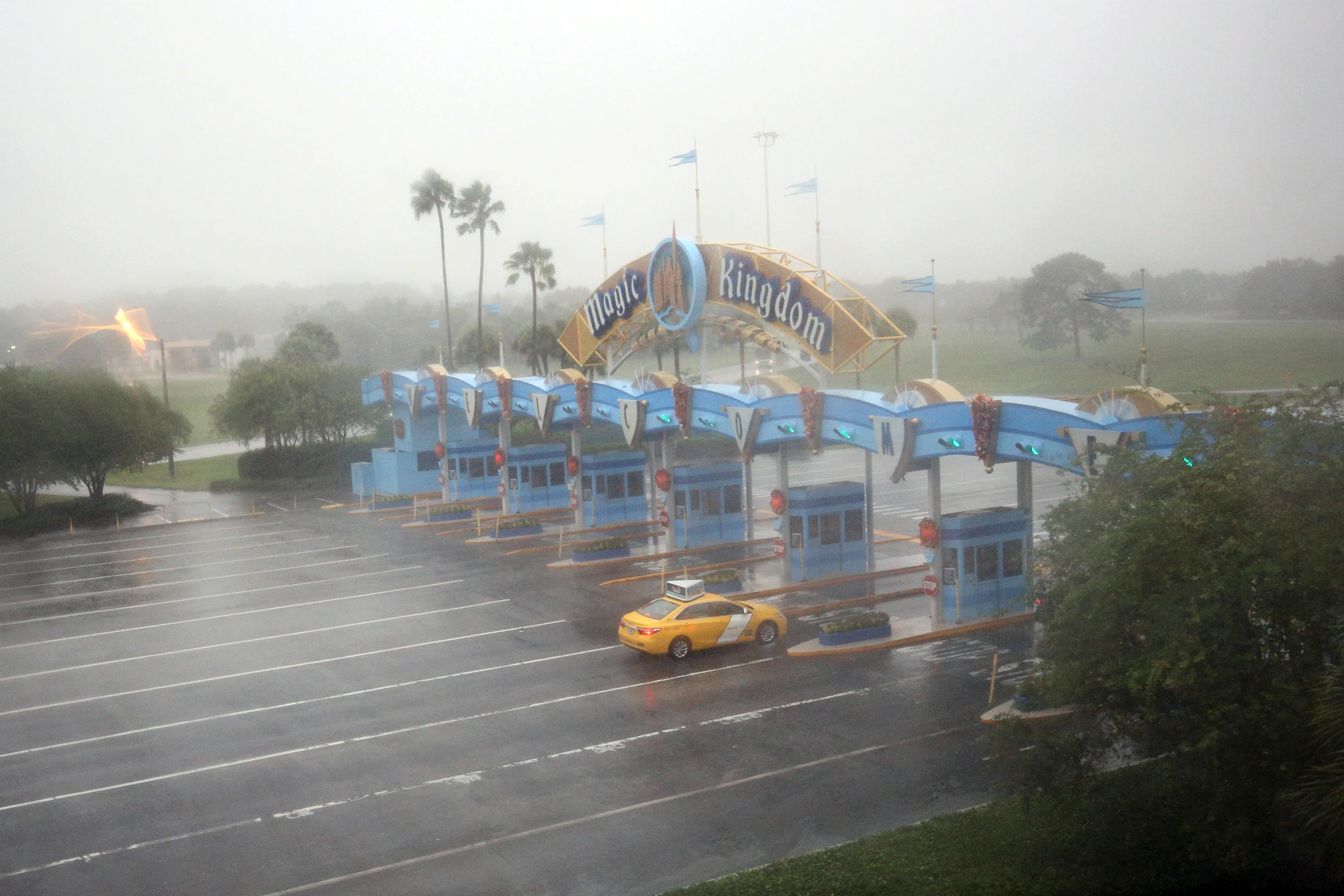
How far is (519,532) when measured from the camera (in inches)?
1496

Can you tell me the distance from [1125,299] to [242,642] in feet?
66.3

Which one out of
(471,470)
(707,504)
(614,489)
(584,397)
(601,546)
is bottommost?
(601,546)

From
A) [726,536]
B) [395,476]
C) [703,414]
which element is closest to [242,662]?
[703,414]

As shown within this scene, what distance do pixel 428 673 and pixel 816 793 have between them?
9804 millimetres

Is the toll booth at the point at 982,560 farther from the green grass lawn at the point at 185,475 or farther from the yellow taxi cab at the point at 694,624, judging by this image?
the green grass lawn at the point at 185,475

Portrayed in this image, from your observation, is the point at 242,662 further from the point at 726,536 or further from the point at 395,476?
the point at 395,476

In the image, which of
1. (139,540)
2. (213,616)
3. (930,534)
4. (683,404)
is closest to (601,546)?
(683,404)

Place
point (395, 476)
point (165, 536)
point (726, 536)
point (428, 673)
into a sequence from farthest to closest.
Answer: point (395, 476) → point (165, 536) → point (726, 536) → point (428, 673)

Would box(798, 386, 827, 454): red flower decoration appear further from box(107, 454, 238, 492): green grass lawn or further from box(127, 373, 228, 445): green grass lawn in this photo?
box(127, 373, 228, 445): green grass lawn

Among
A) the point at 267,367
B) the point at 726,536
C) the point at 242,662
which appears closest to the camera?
the point at 242,662

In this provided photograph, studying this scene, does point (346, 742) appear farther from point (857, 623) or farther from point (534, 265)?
point (534, 265)

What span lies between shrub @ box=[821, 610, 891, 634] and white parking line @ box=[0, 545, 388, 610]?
16.8m

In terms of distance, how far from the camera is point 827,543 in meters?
28.8

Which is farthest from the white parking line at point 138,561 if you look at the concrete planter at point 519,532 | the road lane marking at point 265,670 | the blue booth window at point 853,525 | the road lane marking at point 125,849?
the road lane marking at point 125,849
